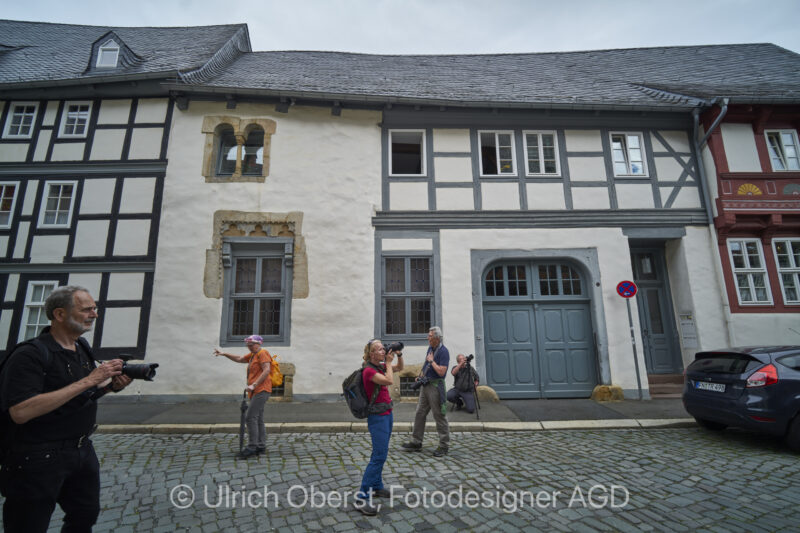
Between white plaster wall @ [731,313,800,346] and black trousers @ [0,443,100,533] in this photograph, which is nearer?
black trousers @ [0,443,100,533]

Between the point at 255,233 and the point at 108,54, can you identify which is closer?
the point at 255,233

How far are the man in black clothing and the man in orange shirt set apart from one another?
272 cm

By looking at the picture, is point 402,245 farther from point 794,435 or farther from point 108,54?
point 108,54

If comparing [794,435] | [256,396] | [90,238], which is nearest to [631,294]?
[794,435]

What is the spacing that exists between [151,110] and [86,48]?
18.6 feet

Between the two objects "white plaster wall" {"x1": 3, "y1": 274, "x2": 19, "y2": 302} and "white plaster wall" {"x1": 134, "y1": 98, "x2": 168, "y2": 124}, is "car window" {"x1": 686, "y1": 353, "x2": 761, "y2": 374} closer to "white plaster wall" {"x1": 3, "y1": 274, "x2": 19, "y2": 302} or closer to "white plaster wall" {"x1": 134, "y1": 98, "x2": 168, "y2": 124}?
"white plaster wall" {"x1": 134, "y1": 98, "x2": 168, "y2": 124}

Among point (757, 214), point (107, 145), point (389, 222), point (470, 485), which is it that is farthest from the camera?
point (107, 145)

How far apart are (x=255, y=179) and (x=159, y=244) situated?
2.70 metres

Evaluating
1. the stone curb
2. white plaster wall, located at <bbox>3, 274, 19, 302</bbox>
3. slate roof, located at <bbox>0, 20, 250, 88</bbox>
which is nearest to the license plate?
the stone curb

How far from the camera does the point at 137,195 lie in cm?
930

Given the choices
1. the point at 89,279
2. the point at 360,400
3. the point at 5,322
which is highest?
the point at 89,279

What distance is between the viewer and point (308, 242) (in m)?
9.05

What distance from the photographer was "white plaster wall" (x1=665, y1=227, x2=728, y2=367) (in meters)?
8.85

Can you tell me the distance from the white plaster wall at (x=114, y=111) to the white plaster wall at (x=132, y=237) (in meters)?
2.81
